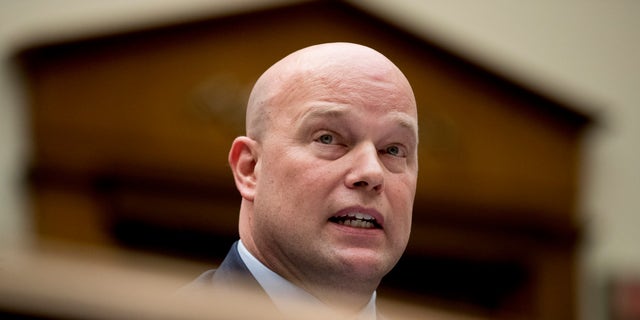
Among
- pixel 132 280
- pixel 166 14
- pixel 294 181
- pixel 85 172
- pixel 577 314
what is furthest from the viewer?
pixel 577 314

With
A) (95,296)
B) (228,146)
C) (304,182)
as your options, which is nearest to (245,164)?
(304,182)

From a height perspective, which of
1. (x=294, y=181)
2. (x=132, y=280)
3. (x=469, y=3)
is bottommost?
(x=132, y=280)

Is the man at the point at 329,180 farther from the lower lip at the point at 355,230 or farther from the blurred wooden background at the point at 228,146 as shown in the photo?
the blurred wooden background at the point at 228,146

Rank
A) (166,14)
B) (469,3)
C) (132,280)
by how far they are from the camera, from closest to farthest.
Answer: (132,280) < (166,14) < (469,3)

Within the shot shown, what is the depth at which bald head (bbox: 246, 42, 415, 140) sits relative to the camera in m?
0.95

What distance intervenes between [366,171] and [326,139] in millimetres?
52

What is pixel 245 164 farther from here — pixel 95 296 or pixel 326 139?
pixel 95 296

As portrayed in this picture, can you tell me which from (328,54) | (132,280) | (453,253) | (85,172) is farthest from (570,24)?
(132,280)

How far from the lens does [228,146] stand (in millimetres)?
2379

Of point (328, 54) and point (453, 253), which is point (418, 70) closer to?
point (453, 253)

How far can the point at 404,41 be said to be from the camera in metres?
2.59

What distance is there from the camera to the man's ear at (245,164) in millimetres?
988

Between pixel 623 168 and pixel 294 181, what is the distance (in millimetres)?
2321

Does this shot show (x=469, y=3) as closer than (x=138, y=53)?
No
